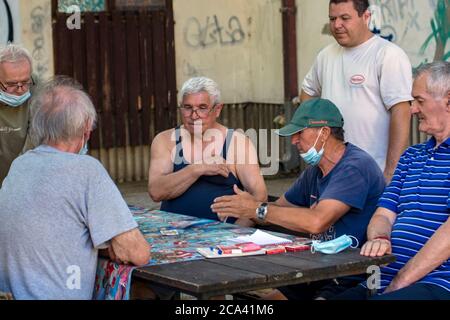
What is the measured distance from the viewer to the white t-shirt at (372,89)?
5.79 metres

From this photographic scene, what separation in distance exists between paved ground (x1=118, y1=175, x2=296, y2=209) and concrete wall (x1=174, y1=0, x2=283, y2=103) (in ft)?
3.23

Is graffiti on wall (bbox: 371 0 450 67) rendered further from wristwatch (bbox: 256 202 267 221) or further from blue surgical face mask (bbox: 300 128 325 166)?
wristwatch (bbox: 256 202 267 221)

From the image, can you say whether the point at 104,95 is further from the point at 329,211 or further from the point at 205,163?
the point at 329,211


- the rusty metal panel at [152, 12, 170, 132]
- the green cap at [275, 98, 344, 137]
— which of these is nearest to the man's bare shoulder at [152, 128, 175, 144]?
the green cap at [275, 98, 344, 137]

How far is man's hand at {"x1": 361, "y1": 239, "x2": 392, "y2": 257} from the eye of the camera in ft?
13.6

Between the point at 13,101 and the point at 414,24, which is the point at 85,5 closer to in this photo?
the point at 414,24

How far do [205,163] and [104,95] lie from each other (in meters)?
5.00

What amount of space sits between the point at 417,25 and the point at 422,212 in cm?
544

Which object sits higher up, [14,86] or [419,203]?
[14,86]

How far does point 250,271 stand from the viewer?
12.6ft

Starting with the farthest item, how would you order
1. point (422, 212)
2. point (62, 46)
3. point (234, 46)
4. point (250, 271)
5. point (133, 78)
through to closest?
point (234, 46) < point (133, 78) < point (62, 46) < point (422, 212) < point (250, 271)

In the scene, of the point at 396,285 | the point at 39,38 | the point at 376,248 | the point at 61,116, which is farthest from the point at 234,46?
the point at 61,116

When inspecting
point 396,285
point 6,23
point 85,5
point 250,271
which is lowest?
point 396,285
